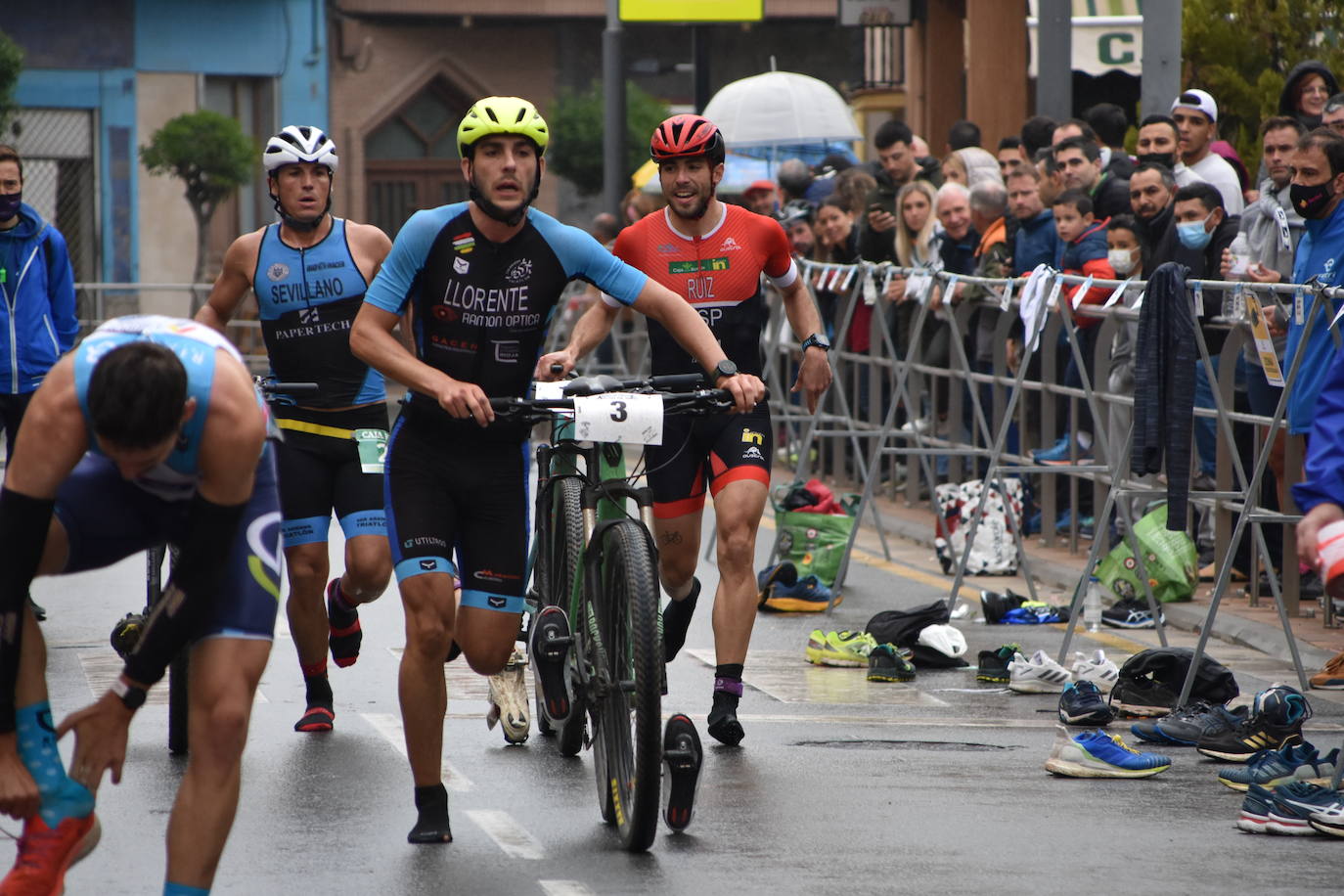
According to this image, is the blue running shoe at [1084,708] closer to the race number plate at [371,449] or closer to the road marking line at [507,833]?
the road marking line at [507,833]

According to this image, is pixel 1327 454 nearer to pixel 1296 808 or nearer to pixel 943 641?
pixel 1296 808

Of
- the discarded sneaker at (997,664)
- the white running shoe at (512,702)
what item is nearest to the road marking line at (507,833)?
the white running shoe at (512,702)

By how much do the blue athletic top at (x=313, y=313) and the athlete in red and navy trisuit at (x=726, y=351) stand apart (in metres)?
0.87

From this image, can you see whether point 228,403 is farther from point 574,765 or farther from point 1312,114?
point 1312,114

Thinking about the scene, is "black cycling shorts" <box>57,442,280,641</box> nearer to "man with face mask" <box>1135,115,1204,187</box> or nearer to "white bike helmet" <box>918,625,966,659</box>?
"white bike helmet" <box>918,625,966,659</box>

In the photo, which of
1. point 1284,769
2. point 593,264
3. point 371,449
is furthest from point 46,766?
point 1284,769

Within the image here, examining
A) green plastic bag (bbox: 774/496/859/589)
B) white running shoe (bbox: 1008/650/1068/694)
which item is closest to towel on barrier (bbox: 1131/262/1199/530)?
white running shoe (bbox: 1008/650/1068/694)

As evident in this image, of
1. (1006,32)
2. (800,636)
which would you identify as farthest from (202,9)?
(800,636)

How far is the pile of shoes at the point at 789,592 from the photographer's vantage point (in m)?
11.7

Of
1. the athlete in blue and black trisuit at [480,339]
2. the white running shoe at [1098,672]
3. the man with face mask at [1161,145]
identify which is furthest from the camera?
the man with face mask at [1161,145]

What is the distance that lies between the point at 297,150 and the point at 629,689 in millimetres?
2942

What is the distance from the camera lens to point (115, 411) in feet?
15.2

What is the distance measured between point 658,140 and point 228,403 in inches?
144

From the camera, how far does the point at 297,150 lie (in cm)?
827
